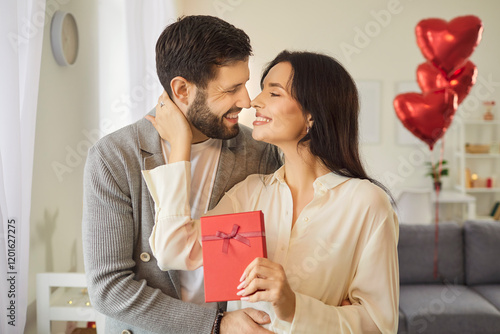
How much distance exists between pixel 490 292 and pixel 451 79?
1.52 m

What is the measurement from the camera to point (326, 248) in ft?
4.04

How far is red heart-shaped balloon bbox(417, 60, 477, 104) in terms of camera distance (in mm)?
2988

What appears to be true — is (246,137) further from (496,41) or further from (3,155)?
(496,41)

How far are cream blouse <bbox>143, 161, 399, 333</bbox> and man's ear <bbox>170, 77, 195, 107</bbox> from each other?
26 centimetres

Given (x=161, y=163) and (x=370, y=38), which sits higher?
(x=370, y=38)

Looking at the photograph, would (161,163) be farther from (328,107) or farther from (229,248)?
(328,107)

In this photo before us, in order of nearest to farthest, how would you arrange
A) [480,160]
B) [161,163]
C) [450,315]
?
1. [161,163]
2. [450,315]
3. [480,160]

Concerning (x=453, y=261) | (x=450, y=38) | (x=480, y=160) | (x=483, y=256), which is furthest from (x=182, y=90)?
(x=480, y=160)

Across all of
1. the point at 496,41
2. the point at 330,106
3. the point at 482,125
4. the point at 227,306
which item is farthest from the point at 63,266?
the point at 496,41

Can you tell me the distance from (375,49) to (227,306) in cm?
479

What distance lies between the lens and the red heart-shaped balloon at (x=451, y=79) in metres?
2.99

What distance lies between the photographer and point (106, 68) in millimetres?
3049

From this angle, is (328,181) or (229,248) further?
(328,181)

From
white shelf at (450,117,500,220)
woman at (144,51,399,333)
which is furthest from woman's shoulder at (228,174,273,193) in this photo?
white shelf at (450,117,500,220)
